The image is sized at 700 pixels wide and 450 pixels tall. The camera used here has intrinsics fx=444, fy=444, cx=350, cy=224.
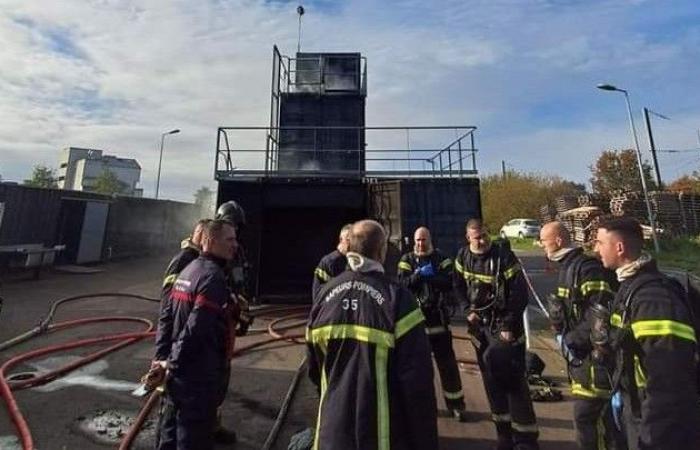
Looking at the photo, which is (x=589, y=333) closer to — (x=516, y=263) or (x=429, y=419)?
(x=516, y=263)

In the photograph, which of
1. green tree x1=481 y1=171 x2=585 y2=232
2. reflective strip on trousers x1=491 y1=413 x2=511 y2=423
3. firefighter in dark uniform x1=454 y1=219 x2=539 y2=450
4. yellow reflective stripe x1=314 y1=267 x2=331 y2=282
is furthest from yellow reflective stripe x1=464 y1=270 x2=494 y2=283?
green tree x1=481 y1=171 x2=585 y2=232

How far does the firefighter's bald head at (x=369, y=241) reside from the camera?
2.24 m

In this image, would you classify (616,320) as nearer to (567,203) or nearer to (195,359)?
(195,359)

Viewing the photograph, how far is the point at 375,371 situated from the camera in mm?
2018

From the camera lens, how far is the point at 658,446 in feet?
6.77

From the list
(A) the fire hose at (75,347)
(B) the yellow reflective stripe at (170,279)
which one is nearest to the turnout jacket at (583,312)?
(B) the yellow reflective stripe at (170,279)

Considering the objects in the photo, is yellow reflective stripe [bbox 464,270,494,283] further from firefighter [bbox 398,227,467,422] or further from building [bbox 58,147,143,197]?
building [bbox 58,147,143,197]

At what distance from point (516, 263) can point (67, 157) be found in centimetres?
8891

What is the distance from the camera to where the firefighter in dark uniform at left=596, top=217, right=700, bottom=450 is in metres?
2.05

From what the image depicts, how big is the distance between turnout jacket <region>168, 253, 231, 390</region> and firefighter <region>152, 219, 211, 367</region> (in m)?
0.17

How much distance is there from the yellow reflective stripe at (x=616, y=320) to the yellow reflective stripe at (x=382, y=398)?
1378 mm

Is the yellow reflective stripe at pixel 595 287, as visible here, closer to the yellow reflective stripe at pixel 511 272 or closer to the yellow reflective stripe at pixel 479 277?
the yellow reflective stripe at pixel 511 272

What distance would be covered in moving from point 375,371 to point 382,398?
121 mm

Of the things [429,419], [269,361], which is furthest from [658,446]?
[269,361]
